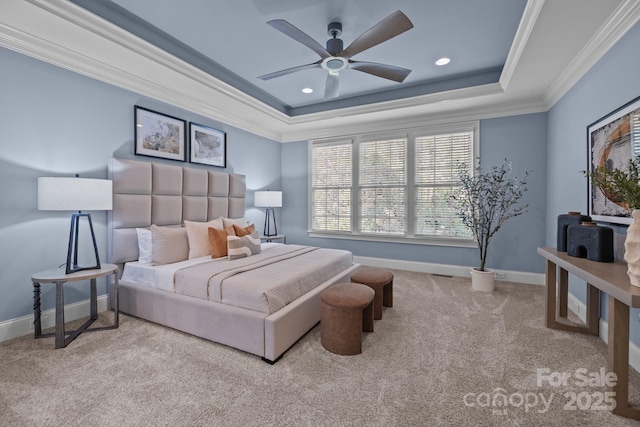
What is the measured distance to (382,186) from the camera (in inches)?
199

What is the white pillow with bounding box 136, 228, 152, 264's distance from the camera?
3.09m

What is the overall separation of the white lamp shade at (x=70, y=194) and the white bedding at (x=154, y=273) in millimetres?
756

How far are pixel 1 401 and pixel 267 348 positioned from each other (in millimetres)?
1602

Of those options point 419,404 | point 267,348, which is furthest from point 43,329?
point 419,404

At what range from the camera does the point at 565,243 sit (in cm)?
256

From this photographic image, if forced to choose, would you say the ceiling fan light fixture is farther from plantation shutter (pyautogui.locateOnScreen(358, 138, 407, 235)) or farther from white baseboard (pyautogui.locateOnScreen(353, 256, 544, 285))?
white baseboard (pyautogui.locateOnScreen(353, 256, 544, 285))

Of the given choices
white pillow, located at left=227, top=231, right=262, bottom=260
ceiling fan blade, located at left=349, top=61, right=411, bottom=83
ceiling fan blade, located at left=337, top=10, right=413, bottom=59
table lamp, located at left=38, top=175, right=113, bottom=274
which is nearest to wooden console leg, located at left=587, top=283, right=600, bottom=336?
ceiling fan blade, located at left=349, top=61, right=411, bottom=83

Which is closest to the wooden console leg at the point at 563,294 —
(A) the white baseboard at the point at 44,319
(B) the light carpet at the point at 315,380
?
(B) the light carpet at the point at 315,380

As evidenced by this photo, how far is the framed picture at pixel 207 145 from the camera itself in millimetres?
4035

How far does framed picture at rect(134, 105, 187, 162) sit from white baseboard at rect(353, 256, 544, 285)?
349 cm

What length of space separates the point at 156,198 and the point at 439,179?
13.8 feet

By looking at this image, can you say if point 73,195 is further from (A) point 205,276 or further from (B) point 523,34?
(B) point 523,34

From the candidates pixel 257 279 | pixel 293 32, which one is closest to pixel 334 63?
pixel 293 32

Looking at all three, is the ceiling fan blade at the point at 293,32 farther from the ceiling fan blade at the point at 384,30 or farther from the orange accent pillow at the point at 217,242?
the orange accent pillow at the point at 217,242
